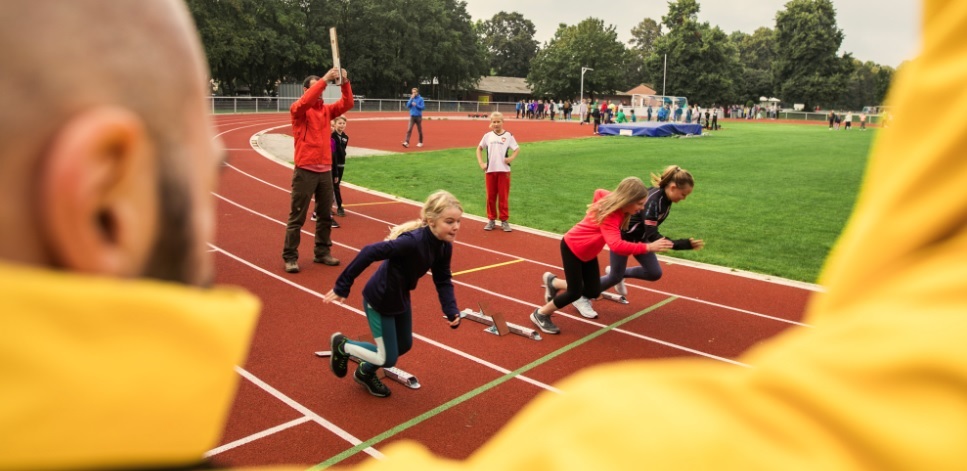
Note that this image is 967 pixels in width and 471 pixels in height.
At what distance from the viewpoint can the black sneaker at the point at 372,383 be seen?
554 centimetres

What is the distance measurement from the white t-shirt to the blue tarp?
26525 mm

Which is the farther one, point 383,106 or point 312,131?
point 383,106

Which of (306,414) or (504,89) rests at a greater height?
(504,89)

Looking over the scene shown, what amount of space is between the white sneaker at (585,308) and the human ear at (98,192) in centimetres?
728

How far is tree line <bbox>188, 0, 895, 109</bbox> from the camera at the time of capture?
170 feet

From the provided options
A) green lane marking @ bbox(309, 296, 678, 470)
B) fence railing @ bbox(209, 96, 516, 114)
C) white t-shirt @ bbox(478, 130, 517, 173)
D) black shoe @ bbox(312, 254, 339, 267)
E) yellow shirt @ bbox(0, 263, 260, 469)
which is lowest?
green lane marking @ bbox(309, 296, 678, 470)

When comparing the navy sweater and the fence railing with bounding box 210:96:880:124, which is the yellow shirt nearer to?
the navy sweater

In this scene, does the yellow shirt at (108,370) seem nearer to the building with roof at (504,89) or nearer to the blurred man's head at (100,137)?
the blurred man's head at (100,137)

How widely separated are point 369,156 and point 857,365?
2182 centimetres

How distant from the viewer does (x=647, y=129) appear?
36.9m

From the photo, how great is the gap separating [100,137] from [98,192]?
38mm

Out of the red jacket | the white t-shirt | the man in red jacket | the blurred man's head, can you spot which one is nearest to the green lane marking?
the blurred man's head

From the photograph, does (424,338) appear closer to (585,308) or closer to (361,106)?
(585,308)

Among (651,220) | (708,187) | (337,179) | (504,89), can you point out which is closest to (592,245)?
(651,220)
